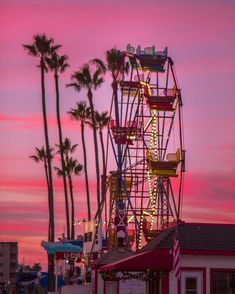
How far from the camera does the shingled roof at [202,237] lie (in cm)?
2797

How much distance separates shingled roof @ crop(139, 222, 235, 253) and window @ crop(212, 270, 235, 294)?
825 mm

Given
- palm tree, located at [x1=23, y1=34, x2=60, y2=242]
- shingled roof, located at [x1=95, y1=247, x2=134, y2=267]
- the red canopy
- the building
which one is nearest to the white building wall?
the building

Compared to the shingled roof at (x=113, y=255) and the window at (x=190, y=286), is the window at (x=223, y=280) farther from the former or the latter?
the shingled roof at (x=113, y=255)

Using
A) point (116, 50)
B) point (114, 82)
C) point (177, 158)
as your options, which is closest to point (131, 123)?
point (114, 82)

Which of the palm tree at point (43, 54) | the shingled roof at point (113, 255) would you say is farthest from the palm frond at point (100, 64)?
the shingled roof at point (113, 255)

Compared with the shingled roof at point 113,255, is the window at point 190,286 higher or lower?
lower

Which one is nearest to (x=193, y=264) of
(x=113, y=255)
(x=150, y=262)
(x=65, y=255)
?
(x=150, y=262)

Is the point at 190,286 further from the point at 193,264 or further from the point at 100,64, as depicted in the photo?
the point at 100,64

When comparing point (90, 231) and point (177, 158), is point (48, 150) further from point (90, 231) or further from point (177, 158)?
point (177, 158)

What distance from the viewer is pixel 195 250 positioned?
2758cm

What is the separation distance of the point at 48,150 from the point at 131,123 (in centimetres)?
1518

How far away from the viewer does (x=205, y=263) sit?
90.9 ft

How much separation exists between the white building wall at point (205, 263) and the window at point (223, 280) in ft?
0.68

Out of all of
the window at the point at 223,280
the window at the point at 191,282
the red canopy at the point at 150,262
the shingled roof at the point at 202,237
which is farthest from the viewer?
the shingled roof at the point at 202,237
